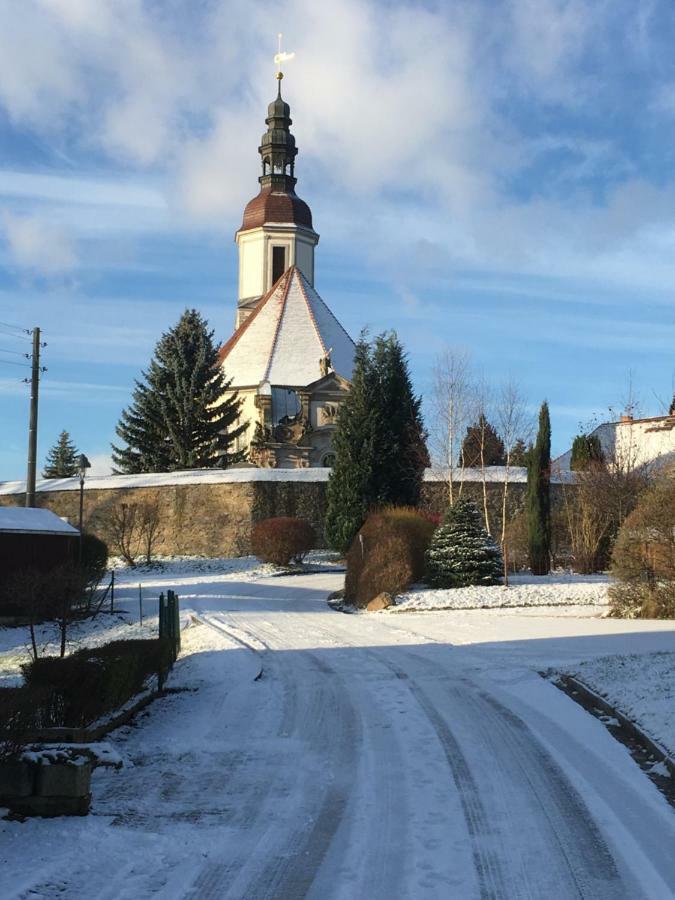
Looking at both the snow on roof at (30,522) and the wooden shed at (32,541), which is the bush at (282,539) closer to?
the wooden shed at (32,541)

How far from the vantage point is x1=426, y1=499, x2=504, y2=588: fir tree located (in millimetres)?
23391

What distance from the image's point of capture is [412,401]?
3328cm

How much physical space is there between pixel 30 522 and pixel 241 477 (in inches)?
457

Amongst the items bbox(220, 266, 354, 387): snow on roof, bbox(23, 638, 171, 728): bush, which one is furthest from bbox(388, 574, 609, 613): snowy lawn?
bbox(220, 266, 354, 387): snow on roof

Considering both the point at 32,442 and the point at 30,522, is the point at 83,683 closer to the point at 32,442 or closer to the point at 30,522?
the point at 30,522

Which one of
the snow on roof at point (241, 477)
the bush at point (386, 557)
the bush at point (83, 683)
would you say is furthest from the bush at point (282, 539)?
the bush at point (83, 683)

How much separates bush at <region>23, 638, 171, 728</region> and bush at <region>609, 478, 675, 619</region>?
36.3 feet

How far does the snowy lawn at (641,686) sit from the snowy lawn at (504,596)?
871 cm

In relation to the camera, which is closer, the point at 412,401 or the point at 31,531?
the point at 31,531

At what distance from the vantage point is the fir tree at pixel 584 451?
3867 cm

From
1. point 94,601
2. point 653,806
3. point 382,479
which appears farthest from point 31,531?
point 653,806

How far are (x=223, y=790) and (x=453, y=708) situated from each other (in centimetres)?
359

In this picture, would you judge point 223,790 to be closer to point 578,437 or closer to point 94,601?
point 94,601

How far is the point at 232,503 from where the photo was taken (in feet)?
117
